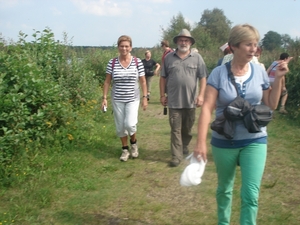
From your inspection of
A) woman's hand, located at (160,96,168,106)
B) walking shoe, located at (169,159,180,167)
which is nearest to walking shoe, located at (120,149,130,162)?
walking shoe, located at (169,159,180,167)

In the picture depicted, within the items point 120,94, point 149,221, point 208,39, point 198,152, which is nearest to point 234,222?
point 149,221

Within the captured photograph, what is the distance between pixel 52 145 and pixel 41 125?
1.39 ft

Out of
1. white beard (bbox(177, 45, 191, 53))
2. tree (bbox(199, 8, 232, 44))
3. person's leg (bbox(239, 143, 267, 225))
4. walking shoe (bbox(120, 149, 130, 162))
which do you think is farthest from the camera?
tree (bbox(199, 8, 232, 44))

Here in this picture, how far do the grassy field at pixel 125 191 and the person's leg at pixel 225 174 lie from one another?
0.58m

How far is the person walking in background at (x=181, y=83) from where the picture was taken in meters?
5.62

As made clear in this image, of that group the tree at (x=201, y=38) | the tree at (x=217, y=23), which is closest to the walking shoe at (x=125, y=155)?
the tree at (x=201, y=38)

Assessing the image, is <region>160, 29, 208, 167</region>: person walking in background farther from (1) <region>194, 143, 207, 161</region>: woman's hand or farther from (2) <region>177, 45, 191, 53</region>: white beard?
(1) <region>194, 143, 207, 161</region>: woman's hand

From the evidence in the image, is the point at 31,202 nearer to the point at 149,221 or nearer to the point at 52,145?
the point at 149,221

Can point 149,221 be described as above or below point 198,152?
below

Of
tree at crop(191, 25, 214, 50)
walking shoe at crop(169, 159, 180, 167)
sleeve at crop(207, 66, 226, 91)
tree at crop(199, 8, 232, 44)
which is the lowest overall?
walking shoe at crop(169, 159, 180, 167)

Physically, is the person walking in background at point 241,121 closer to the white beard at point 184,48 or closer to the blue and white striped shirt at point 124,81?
the white beard at point 184,48

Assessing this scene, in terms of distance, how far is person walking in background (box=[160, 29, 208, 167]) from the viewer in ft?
18.5

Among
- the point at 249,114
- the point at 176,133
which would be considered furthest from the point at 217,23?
the point at 249,114

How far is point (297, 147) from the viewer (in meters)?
6.55
